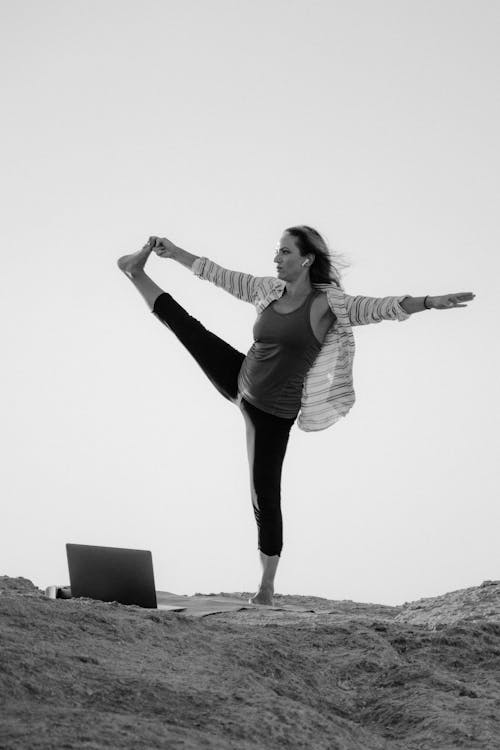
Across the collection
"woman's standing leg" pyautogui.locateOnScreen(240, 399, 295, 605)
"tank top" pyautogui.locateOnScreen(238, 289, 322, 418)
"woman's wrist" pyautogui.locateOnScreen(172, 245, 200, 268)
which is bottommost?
"woman's standing leg" pyautogui.locateOnScreen(240, 399, 295, 605)

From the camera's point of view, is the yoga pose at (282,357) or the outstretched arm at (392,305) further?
the yoga pose at (282,357)

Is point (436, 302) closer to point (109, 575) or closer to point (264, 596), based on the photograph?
point (264, 596)

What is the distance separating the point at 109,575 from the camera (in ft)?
17.6

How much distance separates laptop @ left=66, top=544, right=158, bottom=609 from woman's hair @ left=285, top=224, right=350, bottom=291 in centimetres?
205

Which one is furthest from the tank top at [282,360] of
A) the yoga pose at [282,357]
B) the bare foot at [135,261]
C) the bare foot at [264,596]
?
the bare foot at [264,596]

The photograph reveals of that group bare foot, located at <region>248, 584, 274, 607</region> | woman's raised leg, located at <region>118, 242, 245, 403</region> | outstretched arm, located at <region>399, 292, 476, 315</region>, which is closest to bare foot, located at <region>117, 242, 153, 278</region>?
woman's raised leg, located at <region>118, 242, 245, 403</region>

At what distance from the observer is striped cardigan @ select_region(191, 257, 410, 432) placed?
5.87 m

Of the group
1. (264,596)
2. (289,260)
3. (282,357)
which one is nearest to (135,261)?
(289,260)

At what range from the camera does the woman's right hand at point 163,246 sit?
6316 millimetres

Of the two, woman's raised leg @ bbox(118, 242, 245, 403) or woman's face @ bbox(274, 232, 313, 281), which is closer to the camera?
woman's face @ bbox(274, 232, 313, 281)

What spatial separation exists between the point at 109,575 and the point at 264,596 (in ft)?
3.19

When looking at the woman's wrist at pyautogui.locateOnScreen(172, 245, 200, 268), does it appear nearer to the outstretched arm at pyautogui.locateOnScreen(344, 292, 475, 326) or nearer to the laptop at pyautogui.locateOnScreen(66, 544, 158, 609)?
the outstretched arm at pyautogui.locateOnScreen(344, 292, 475, 326)

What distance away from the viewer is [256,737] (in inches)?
111

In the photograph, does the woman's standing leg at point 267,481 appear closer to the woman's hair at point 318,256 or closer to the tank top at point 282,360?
the tank top at point 282,360
